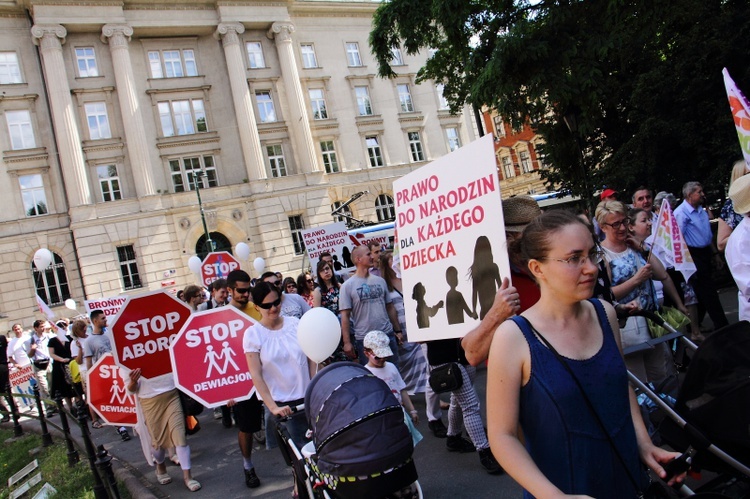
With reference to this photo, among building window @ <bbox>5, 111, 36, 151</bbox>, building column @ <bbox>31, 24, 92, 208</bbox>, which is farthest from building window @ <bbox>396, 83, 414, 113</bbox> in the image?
building window @ <bbox>5, 111, 36, 151</bbox>

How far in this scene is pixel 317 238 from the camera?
483 inches

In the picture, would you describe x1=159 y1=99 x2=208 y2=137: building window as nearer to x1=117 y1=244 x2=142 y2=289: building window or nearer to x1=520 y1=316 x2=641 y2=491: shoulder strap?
x1=117 y1=244 x2=142 y2=289: building window

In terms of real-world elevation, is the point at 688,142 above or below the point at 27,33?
below

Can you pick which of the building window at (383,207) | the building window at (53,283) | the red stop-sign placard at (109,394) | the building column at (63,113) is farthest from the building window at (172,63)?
the red stop-sign placard at (109,394)

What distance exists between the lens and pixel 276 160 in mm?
35781

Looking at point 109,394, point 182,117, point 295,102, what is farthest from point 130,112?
point 109,394

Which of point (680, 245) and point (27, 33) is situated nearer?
point (680, 245)

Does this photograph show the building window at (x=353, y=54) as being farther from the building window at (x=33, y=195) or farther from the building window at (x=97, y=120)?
the building window at (x=33, y=195)

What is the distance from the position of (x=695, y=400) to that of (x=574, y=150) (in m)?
15.3

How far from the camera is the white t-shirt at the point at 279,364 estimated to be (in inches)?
196

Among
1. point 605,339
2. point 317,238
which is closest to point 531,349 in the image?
point 605,339

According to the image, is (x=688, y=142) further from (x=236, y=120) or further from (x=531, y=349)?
(x=236, y=120)

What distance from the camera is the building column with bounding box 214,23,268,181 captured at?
33906 millimetres

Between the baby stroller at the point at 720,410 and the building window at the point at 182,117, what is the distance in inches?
1343
